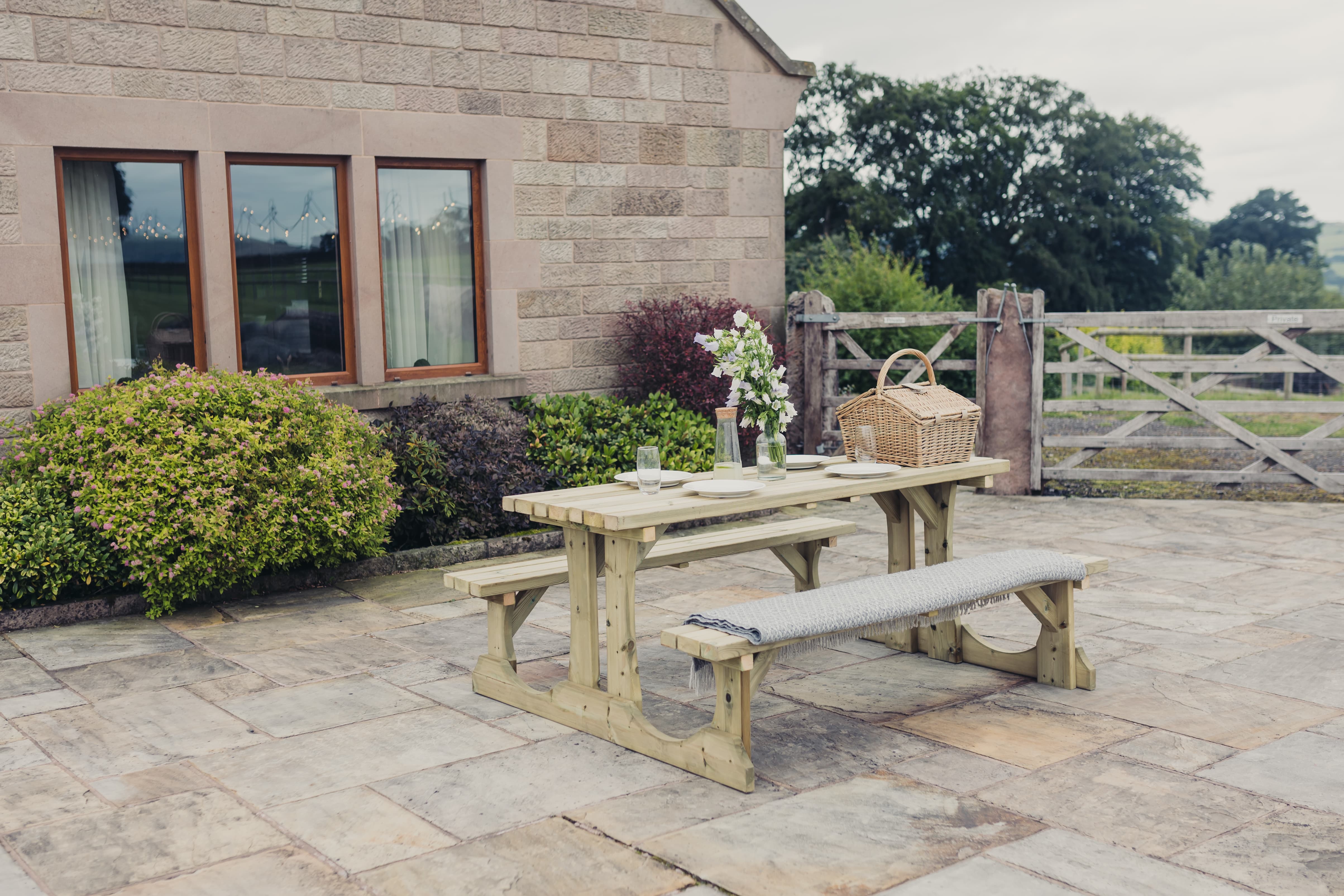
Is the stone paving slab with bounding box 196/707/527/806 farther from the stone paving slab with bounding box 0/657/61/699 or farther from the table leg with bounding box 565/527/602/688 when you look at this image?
the stone paving slab with bounding box 0/657/61/699

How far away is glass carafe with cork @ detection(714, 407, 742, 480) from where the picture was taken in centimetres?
489

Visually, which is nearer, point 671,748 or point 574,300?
point 671,748

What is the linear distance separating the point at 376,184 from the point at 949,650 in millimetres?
5056

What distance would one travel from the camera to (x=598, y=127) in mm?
9078

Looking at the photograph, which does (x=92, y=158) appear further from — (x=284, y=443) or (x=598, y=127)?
(x=598, y=127)

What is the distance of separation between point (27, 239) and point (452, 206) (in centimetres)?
280

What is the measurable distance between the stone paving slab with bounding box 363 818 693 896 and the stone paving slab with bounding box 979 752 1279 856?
3.92 ft

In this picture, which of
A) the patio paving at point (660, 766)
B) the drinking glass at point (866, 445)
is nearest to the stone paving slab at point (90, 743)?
the patio paving at point (660, 766)

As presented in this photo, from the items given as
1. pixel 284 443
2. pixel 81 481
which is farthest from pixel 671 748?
pixel 81 481

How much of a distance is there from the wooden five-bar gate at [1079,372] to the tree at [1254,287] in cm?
2820

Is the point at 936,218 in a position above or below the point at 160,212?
above

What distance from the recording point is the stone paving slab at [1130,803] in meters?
3.59

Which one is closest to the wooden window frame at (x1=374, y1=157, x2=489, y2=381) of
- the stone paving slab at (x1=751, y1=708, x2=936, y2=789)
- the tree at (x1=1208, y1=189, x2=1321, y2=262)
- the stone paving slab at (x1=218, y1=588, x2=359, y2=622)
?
the stone paving slab at (x1=218, y1=588, x2=359, y2=622)

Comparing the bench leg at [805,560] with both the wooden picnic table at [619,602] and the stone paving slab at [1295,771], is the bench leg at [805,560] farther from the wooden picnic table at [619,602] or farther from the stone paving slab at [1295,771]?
the stone paving slab at [1295,771]
